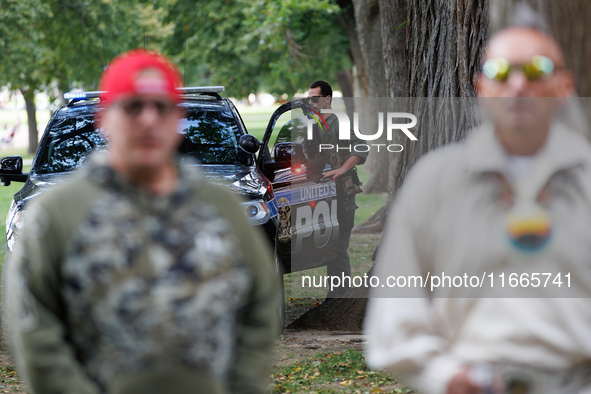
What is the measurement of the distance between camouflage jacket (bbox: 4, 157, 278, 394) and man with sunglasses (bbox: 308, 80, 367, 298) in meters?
4.98

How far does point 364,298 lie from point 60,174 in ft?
9.72

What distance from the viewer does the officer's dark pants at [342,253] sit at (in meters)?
7.99

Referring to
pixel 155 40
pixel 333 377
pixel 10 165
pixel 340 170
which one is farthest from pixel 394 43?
pixel 155 40

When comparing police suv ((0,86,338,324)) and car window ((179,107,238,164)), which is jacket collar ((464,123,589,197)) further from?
car window ((179,107,238,164))

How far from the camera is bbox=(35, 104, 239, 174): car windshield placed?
24.4ft

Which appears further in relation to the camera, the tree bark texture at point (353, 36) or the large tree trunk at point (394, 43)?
the tree bark texture at point (353, 36)

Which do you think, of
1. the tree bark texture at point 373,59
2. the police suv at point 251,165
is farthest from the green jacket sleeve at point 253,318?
the tree bark texture at point 373,59

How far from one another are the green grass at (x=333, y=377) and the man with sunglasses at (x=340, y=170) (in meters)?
1.51

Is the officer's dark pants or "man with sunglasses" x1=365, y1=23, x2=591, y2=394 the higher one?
"man with sunglasses" x1=365, y1=23, x2=591, y2=394

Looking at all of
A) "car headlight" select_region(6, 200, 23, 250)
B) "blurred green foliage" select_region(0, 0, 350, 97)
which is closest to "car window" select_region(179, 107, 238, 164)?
"car headlight" select_region(6, 200, 23, 250)

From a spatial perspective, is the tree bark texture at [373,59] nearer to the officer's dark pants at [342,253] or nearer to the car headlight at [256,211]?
the officer's dark pants at [342,253]

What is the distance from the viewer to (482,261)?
7.48 feet

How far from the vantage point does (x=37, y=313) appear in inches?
86.0

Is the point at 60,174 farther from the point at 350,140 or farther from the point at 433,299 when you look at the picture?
the point at 433,299
